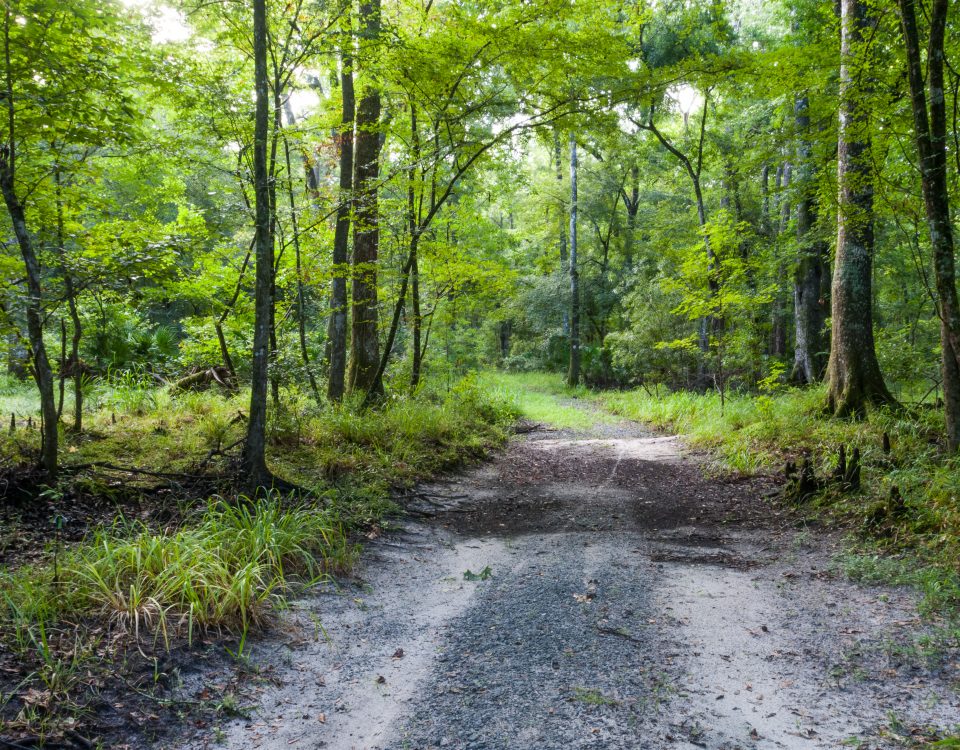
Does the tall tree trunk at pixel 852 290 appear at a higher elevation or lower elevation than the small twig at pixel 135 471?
higher

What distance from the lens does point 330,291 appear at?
8.40m

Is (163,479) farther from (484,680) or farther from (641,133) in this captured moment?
(641,133)

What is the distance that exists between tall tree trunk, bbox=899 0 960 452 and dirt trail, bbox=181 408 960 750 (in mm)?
2134

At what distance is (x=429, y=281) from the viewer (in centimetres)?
917

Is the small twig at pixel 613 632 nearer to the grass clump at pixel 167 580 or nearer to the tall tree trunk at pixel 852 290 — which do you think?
the grass clump at pixel 167 580

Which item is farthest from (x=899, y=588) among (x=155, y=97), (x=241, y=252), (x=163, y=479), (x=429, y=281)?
(x=241, y=252)

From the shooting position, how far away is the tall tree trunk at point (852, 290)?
6.64 metres

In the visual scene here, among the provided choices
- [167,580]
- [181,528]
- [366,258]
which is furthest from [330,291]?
[167,580]

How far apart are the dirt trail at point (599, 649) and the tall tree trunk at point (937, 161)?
2134 millimetres

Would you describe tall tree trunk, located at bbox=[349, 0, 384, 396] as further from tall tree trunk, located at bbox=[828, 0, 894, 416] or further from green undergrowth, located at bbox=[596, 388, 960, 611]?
tall tree trunk, located at bbox=[828, 0, 894, 416]

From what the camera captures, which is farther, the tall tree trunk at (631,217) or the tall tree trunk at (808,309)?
the tall tree trunk at (631,217)

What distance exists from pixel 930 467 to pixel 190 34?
904 cm

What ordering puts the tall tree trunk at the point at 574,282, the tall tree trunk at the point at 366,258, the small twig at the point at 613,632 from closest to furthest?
the small twig at the point at 613,632
the tall tree trunk at the point at 366,258
the tall tree trunk at the point at 574,282

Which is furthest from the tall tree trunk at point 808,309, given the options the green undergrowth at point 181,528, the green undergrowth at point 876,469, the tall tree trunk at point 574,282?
the tall tree trunk at point 574,282
